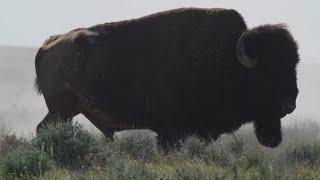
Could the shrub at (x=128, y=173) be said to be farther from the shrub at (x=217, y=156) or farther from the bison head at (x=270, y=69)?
the bison head at (x=270, y=69)

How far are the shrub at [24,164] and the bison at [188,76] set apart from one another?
328cm

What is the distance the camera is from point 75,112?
1182 cm

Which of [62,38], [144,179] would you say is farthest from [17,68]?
[144,179]

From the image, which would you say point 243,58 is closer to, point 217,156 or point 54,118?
point 217,156

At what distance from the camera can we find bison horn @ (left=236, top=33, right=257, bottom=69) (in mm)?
10242

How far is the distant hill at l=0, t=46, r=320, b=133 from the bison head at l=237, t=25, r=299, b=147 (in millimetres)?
30134

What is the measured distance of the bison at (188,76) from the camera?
33.7 feet

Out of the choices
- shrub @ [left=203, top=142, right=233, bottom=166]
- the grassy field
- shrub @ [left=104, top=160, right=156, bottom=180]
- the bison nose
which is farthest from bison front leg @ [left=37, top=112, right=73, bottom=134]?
shrub @ [left=104, top=160, right=156, bottom=180]

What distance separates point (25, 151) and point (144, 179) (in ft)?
6.88

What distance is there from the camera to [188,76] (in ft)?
34.3

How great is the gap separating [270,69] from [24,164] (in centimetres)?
432

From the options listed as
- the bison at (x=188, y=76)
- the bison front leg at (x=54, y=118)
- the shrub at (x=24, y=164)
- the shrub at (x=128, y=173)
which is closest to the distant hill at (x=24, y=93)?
the bison front leg at (x=54, y=118)

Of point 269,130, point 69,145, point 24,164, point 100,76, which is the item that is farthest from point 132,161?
point 100,76

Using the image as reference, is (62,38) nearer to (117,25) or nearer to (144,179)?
(117,25)
